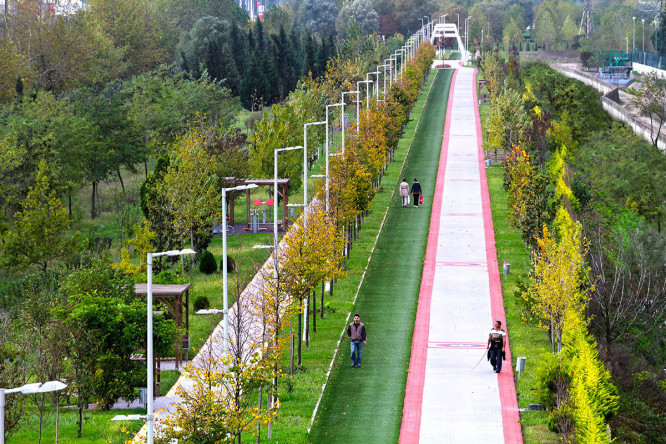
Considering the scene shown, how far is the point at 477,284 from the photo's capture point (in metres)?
44.3

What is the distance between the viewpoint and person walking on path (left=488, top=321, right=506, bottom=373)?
32188 mm

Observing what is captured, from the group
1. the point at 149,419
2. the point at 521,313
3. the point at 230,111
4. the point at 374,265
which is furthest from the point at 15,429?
the point at 230,111

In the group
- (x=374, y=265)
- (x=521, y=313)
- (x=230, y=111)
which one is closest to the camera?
(x=521, y=313)

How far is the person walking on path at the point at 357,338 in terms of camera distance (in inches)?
1307

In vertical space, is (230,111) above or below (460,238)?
above

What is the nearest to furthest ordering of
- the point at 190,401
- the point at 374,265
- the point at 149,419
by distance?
the point at 149,419 → the point at 190,401 → the point at 374,265

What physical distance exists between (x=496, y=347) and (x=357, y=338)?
447 cm

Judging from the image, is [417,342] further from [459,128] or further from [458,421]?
[459,128]

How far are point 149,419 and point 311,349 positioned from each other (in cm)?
1608

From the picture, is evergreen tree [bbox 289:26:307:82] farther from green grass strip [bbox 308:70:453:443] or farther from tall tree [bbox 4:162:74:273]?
tall tree [bbox 4:162:74:273]

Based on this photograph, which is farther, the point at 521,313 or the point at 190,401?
the point at 521,313

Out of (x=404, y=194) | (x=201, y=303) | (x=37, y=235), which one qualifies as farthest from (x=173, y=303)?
(x=404, y=194)

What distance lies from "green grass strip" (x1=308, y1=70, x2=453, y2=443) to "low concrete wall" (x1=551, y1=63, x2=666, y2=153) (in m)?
28.7

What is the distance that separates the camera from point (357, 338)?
3331cm
